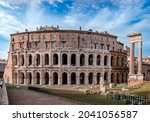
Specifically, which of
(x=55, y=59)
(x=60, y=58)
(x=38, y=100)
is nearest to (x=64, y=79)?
(x=55, y=59)

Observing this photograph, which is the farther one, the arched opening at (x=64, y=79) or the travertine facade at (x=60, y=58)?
the arched opening at (x=64, y=79)

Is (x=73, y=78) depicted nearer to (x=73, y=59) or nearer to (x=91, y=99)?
(x=73, y=59)

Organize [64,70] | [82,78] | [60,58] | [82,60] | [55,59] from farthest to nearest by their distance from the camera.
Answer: [82,60] → [82,78] → [55,59] → [60,58] → [64,70]

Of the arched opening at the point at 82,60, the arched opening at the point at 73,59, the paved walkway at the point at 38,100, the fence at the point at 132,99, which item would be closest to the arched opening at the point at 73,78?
the arched opening at the point at 73,59

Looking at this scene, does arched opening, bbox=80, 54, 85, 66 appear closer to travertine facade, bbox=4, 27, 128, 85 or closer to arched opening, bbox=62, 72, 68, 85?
travertine facade, bbox=4, 27, 128, 85

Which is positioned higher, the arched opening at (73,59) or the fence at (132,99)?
the arched opening at (73,59)

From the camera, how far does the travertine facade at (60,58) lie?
1750 inches

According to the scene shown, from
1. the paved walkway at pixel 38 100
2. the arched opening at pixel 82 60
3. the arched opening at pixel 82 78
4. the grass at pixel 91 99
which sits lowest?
the grass at pixel 91 99

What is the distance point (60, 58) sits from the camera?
44312mm

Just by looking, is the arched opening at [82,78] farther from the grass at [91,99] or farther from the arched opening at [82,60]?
the grass at [91,99]

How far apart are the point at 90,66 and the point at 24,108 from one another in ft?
119

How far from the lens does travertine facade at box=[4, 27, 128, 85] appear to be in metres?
44.4

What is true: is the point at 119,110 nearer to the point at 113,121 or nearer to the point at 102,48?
the point at 113,121

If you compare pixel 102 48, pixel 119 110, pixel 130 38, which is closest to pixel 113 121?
pixel 119 110
